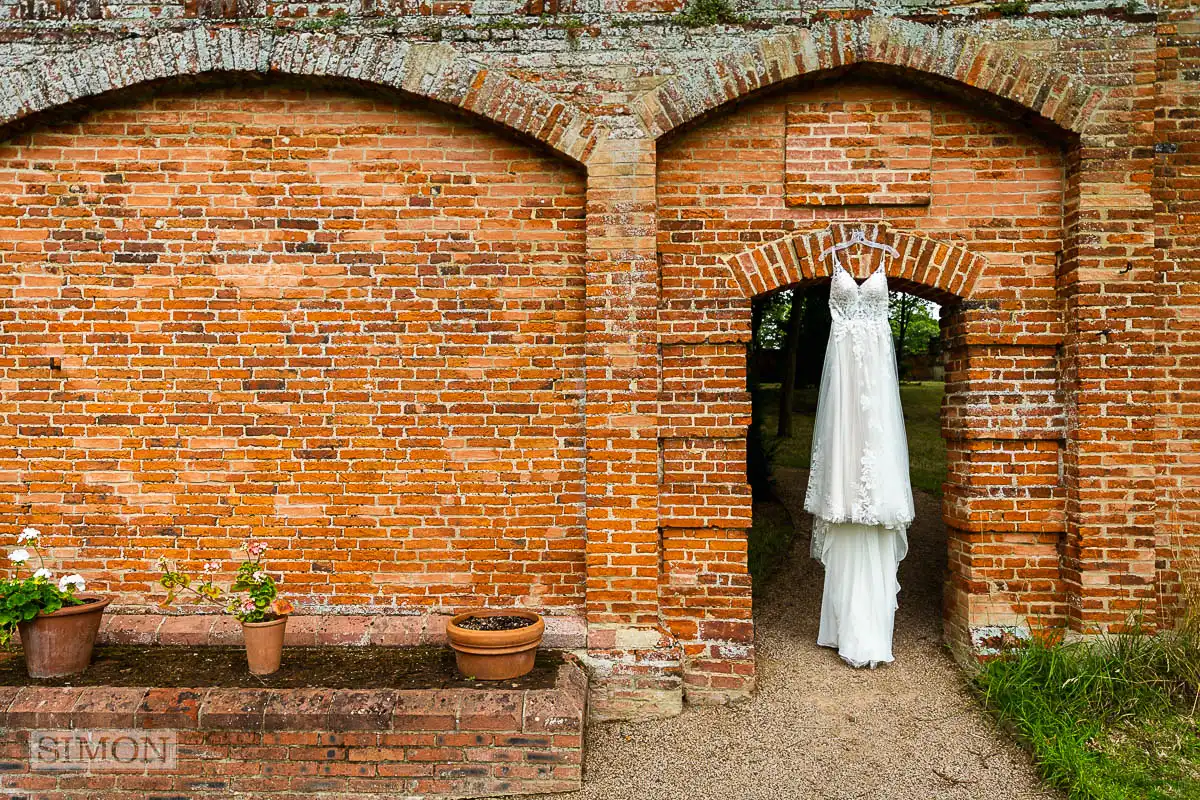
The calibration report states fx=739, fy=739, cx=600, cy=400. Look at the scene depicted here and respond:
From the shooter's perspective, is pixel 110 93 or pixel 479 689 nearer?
pixel 479 689

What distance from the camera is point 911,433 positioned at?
1365 centimetres

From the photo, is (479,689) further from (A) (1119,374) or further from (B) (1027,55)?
(B) (1027,55)

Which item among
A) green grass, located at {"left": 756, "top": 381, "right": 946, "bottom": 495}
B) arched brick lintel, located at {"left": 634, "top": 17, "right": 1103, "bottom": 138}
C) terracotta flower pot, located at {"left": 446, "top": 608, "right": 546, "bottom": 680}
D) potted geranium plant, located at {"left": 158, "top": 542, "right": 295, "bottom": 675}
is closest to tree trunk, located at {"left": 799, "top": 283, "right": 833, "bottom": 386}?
green grass, located at {"left": 756, "top": 381, "right": 946, "bottom": 495}

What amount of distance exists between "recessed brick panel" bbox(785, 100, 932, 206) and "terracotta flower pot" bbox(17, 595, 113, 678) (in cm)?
507

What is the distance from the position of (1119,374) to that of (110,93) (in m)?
6.71

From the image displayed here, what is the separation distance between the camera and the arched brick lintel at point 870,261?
482 cm

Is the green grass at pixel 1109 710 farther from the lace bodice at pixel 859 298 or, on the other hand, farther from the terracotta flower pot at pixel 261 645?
the terracotta flower pot at pixel 261 645

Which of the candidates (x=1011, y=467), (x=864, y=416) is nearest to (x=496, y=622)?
(x=864, y=416)

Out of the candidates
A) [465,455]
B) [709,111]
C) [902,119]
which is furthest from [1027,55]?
[465,455]

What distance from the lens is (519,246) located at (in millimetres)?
4945

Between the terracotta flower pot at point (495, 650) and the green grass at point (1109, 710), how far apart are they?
2836 mm

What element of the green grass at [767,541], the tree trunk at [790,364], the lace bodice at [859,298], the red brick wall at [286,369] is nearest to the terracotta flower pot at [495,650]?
the red brick wall at [286,369]

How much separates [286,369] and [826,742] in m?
4.13

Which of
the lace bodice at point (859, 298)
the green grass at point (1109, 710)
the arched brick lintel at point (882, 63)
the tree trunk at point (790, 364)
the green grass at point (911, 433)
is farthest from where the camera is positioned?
the tree trunk at point (790, 364)
